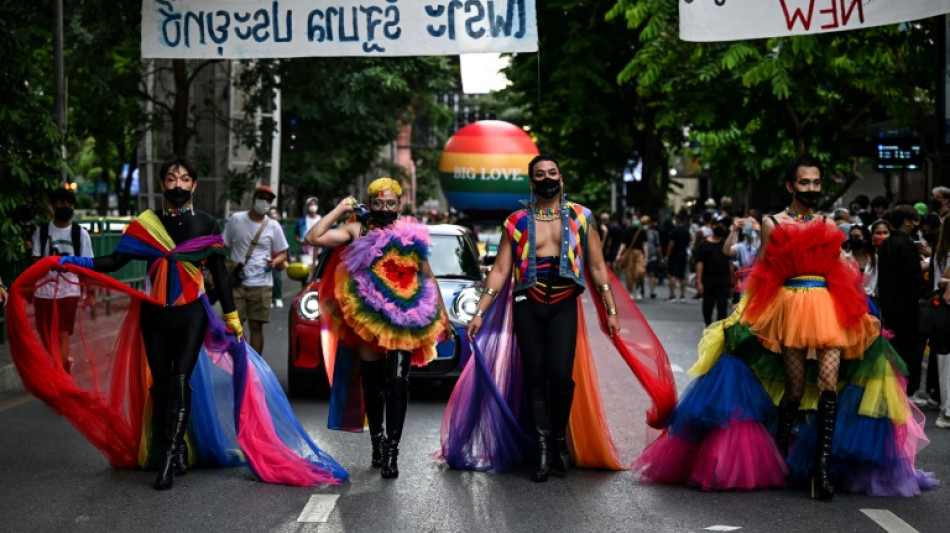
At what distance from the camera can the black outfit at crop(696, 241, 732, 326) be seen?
18141mm

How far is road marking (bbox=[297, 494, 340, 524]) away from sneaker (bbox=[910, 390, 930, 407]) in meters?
6.59

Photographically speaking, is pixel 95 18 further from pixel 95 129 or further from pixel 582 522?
pixel 582 522

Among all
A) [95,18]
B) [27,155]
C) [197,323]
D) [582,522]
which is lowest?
[582,522]

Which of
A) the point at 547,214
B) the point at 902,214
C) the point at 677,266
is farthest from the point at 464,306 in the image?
the point at 677,266

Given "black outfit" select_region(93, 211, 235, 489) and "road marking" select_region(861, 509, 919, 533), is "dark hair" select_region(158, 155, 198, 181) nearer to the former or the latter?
"black outfit" select_region(93, 211, 235, 489)

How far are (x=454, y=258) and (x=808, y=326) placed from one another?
563 cm

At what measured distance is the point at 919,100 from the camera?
21000 mm

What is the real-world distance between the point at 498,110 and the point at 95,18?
6700cm

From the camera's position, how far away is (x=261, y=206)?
1252cm

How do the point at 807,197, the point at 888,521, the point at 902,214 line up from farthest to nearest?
the point at 902,214
the point at 807,197
the point at 888,521

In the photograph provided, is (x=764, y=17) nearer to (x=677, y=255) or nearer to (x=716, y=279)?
(x=716, y=279)

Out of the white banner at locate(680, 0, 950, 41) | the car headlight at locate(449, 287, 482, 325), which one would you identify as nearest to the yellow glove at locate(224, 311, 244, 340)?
the car headlight at locate(449, 287, 482, 325)

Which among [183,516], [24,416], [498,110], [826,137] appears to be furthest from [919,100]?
[498,110]

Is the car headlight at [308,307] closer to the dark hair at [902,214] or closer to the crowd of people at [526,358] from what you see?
the crowd of people at [526,358]
